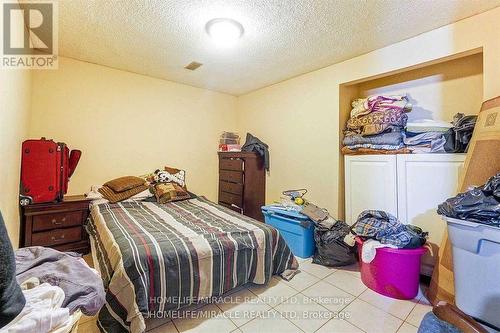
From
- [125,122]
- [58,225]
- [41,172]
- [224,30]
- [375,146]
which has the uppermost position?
[224,30]

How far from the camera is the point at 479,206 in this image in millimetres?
1047

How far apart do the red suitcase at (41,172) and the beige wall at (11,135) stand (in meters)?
0.10

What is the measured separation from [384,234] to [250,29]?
2.12 meters

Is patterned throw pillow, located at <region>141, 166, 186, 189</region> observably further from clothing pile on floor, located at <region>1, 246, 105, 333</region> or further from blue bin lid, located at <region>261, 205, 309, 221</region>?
clothing pile on floor, located at <region>1, 246, 105, 333</region>

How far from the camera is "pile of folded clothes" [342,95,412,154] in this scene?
7.60 feet

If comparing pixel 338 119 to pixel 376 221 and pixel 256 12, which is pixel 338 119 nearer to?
pixel 376 221

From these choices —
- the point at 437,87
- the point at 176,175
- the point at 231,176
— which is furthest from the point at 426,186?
the point at 176,175

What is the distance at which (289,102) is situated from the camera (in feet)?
11.1

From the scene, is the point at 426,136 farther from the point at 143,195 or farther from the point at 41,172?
the point at 41,172

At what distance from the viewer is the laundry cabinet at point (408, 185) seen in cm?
202

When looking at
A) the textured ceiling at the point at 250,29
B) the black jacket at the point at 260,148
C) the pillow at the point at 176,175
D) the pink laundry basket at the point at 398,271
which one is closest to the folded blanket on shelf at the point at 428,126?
the textured ceiling at the point at 250,29

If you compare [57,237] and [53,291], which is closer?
[53,291]

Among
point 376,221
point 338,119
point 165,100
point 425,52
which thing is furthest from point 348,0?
point 165,100

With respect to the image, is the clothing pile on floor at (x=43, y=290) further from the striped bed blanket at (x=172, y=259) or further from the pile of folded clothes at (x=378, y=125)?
the pile of folded clothes at (x=378, y=125)
